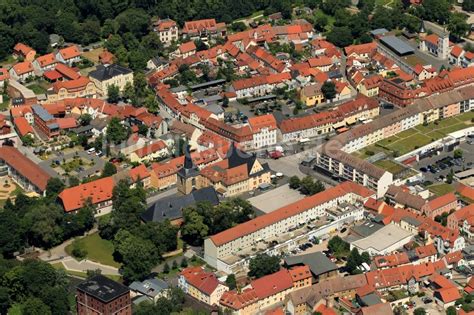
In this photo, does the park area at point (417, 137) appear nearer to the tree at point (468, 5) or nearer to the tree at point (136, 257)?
the tree at point (136, 257)

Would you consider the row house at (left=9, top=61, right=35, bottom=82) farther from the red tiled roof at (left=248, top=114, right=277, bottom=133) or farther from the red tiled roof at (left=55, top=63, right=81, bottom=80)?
the red tiled roof at (left=248, top=114, right=277, bottom=133)

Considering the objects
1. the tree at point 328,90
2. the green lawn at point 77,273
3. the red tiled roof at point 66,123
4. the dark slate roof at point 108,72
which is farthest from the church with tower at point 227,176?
the dark slate roof at point 108,72

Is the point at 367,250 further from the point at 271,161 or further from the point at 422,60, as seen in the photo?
the point at 422,60

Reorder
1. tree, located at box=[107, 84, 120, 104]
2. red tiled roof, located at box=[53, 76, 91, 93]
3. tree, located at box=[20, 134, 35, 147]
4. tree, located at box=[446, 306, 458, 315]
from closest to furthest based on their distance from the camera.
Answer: tree, located at box=[446, 306, 458, 315] < tree, located at box=[20, 134, 35, 147] < tree, located at box=[107, 84, 120, 104] < red tiled roof, located at box=[53, 76, 91, 93]

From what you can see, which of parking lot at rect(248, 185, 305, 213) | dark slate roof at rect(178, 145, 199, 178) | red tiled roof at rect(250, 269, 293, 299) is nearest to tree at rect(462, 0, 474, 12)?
parking lot at rect(248, 185, 305, 213)

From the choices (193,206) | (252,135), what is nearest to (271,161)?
(252,135)

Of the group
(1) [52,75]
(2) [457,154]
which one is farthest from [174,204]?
(1) [52,75]
